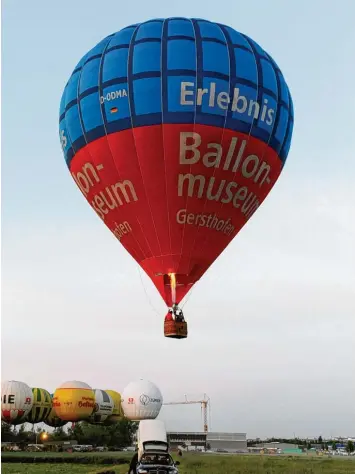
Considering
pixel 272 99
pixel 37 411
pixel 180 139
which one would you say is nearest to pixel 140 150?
pixel 180 139

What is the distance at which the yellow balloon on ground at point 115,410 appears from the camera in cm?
4959

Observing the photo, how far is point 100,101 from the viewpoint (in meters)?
17.7

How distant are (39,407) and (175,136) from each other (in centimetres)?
3488

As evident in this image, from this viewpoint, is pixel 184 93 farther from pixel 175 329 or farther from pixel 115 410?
pixel 115 410

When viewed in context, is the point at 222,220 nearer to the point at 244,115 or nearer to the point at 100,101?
the point at 244,115

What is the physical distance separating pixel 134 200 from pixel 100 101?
10.0 feet

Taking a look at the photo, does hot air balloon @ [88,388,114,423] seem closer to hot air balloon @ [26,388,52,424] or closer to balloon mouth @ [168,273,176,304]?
hot air balloon @ [26,388,52,424]

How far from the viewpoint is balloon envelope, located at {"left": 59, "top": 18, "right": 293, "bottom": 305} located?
17.3 m

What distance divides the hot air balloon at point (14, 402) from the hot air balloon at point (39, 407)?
0.88 m

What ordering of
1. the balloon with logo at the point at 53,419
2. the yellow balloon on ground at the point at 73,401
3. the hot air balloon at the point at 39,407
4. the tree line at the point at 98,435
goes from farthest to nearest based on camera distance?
1. the tree line at the point at 98,435
2. the balloon with logo at the point at 53,419
3. the hot air balloon at the point at 39,407
4. the yellow balloon on ground at the point at 73,401

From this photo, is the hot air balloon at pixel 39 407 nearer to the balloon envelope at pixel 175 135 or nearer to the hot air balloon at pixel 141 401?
the hot air balloon at pixel 141 401

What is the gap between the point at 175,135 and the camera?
17.3 metres

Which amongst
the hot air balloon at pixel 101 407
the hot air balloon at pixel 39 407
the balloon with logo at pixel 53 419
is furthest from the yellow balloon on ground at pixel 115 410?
the hot air balloon at pixel 39 407

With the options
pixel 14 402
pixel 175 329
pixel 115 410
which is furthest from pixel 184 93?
pixel 115 410
